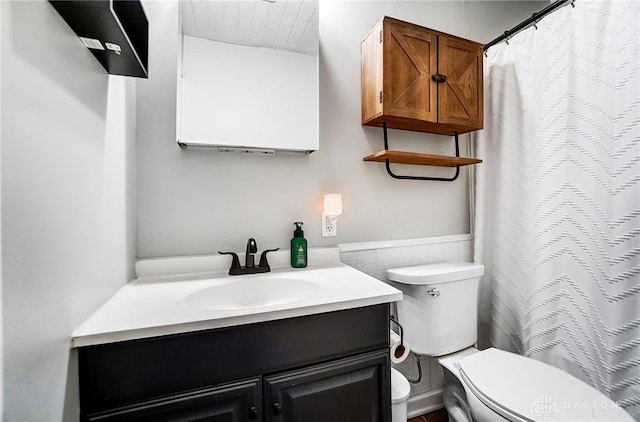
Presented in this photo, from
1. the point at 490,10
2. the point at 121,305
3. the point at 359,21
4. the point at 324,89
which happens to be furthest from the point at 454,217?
the point at 121,305

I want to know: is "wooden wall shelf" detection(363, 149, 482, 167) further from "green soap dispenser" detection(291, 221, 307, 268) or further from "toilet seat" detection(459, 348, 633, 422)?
"toilet seat" detection(459, 348, 633, 422)

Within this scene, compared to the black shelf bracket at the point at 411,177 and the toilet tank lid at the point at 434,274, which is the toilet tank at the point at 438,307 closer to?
the toilet tank lid at the point at 434,274

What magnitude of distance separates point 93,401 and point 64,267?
1.11 ft

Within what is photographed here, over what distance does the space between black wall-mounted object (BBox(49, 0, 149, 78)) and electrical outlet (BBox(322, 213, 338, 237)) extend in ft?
2.91

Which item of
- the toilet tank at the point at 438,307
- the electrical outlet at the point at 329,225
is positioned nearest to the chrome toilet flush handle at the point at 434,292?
the toilet tank at the point at 438,307

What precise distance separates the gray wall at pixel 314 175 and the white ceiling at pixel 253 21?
122 millimetres

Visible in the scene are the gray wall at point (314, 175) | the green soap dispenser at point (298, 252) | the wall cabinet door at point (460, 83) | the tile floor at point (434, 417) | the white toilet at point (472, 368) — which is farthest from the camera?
the tile floor at point (434, 417)

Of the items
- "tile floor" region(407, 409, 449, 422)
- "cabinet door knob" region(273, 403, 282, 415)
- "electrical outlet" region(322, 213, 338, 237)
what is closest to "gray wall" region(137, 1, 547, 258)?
"electrical outlet" region(322, 213, 338, 237)

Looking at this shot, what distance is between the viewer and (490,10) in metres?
1.73

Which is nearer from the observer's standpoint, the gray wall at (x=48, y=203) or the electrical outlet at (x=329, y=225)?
the gray wall at (x=48, y=203)

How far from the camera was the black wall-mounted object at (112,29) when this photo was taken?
583 mm

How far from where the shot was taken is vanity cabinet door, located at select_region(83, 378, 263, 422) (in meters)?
0.69

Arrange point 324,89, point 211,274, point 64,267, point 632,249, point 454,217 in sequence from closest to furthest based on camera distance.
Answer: point 64,267, point 632,249, point 211,274, point 324,89, point 454,217

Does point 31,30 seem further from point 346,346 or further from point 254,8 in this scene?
point 346,346
